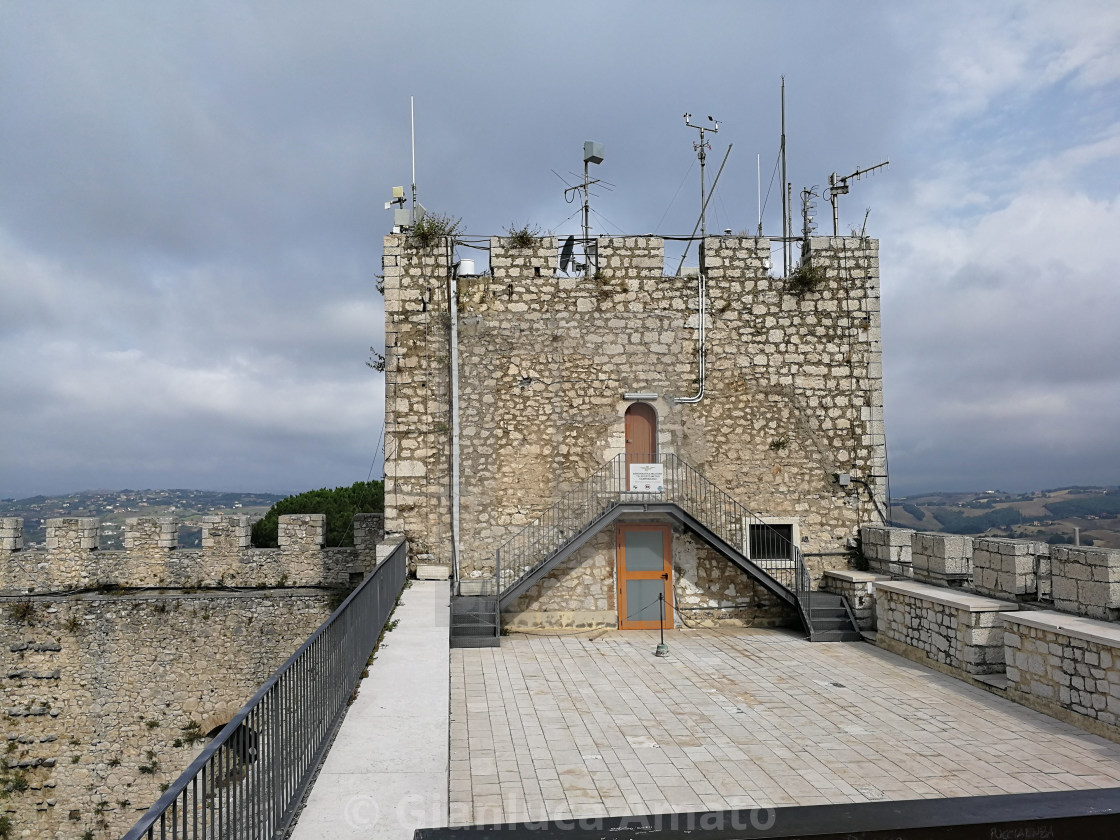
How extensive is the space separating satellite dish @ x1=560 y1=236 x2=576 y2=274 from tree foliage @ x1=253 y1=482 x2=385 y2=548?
23.0 ft

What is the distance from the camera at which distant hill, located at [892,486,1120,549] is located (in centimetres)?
974

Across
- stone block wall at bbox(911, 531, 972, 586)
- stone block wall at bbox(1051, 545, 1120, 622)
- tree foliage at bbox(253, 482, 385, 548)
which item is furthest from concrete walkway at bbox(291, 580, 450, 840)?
tree foliage at bbox(253, 482, 385, 548)

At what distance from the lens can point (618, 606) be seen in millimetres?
12555

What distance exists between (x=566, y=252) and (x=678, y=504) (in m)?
4.62

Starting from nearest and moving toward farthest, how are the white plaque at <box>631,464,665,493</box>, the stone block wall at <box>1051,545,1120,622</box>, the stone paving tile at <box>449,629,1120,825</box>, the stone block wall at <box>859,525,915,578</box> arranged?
the stone paving tile at <box>449,629,1120,825</box> → the stone block wall at <box>1051,545,1120,622</box> → the stone block wall at <box>859,525,915,578</box> → the white plaque at <box>631,464,665,493</box>

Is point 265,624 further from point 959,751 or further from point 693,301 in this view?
point 959,751

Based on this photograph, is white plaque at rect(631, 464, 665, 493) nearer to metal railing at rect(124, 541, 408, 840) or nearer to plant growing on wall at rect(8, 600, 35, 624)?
metal railing at rect(124, 541, 408, 840)

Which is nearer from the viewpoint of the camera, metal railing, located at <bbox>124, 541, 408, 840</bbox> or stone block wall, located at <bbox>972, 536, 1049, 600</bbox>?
metal railing, located at <bbox>124, 541, 408, 840</bbox>

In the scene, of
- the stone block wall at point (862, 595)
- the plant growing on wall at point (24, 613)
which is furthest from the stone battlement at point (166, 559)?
the stone block wall at point (862, 595)

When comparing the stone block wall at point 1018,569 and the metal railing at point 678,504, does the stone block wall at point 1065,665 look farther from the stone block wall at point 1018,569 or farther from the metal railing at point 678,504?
the metal railing at point 678,504

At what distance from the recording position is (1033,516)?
18.0m

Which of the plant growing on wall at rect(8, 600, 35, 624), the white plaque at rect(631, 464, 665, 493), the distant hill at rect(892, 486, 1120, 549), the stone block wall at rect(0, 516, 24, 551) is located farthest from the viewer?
the stone block wall at rect(0, 516, 24, 551)

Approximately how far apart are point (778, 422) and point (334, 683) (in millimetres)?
9063

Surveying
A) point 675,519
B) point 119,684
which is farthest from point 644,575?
point 119,684
